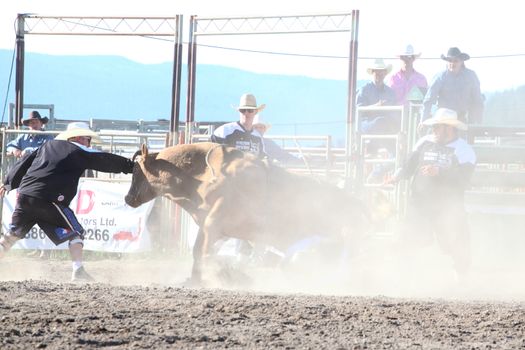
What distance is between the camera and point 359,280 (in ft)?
29.6

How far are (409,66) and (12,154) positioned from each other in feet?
18.2

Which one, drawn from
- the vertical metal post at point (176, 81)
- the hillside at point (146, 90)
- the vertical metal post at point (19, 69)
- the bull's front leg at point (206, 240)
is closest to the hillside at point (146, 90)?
the hillside at point (146, 90)

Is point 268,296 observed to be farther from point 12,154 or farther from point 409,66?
point 12,154

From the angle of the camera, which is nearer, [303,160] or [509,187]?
[303,160]

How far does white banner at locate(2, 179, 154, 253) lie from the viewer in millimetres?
12062

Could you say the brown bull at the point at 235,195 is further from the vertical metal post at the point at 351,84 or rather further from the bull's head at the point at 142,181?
the vertical metal post at the point at 351,84

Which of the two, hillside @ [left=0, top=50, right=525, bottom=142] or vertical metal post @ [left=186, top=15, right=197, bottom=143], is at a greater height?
hillside @ [left=0, top=50, right=525, bottom=142]

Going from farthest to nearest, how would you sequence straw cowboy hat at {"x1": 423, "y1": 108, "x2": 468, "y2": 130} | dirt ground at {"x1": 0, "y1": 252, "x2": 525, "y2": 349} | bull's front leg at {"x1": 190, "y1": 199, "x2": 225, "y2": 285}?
straw cowboy hat at {"x1": 423, "y1": 108, "x2": 468, "y2": 130}, bull's front leg at {"x1": 190, "y1": 199, "x2": 225, "y2": 285}, dirt ground at {"x1": 0, "y1": 252, "x2": 525, "y2": 349}

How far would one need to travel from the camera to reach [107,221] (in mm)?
12164

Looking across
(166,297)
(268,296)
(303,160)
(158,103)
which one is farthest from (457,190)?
(158,103)

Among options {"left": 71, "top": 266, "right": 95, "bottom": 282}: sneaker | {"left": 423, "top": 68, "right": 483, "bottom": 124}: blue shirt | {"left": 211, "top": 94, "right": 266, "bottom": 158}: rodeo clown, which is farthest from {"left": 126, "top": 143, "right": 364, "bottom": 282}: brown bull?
{"left": 423, "top": 68, "right": 483, "bottom": 124}: blue shirt

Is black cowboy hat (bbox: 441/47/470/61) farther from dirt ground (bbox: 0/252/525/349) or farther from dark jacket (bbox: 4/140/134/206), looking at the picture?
dirt ground (bbox: 0/252/525/349)

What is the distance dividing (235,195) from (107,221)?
4488 mm

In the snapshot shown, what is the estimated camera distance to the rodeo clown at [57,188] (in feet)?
28.0
